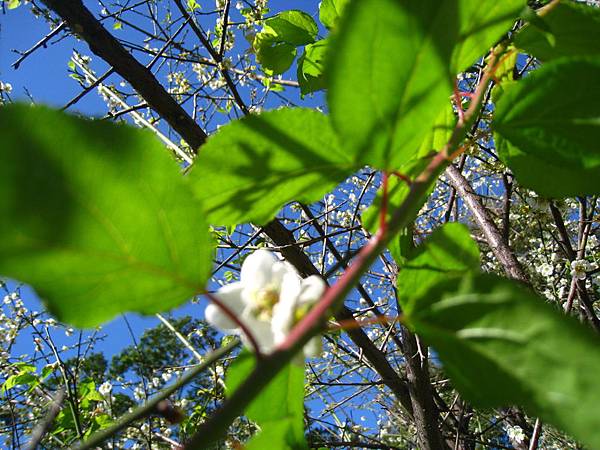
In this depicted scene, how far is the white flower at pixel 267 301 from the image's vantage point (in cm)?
38

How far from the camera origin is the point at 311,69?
3.74 feet

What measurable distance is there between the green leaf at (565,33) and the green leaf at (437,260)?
0.24 m

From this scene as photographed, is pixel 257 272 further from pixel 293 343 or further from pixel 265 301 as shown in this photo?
pixel 293 343

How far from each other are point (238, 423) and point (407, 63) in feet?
10.5

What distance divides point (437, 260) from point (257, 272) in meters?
0.16

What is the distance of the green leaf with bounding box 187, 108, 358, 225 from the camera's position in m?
0.41

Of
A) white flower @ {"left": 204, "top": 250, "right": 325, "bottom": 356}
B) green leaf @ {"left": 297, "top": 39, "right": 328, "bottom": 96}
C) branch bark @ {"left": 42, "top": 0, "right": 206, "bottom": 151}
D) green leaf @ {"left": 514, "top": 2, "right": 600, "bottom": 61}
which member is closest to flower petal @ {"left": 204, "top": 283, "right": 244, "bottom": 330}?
white flower @ {"left": 204, "top": 250, "right": 325, "bottom": 356}

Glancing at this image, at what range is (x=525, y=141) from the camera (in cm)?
45

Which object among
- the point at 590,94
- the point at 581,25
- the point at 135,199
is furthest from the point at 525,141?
the point at 135,199

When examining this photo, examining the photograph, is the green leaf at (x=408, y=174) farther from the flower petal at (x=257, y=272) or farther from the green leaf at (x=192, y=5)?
the green leaf at (x=192, y=5)

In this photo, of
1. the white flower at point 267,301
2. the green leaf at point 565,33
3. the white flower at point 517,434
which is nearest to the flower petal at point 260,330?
the white flower at point 267,301

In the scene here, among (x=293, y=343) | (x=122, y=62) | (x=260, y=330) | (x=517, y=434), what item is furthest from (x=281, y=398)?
(x=517, y=434)

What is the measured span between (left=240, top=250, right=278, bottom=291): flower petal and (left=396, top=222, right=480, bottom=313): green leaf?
0.12m

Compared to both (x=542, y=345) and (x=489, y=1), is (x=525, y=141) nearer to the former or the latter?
(x=489, y=1)
